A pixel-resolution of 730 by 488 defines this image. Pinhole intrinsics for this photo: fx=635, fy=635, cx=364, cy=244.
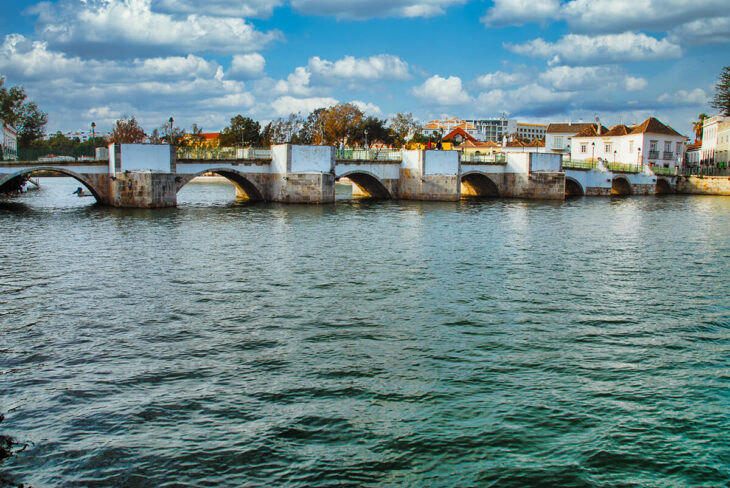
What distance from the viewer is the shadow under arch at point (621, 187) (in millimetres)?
73125

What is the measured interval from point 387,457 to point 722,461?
170 inches

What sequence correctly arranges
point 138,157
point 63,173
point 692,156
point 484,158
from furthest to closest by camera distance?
1. point 692,156
2. point 484,158
3. point 63,173
4. point 138,157

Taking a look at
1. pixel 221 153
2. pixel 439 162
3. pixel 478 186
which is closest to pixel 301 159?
pixel 221 153

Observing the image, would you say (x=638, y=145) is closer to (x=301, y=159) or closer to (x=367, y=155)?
(x=367, y=155)

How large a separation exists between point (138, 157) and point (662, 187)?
2460 inches

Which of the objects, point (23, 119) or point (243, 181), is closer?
point (243, 181)

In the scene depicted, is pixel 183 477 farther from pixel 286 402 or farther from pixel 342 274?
pixel 342 274

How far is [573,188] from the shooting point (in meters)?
68.6

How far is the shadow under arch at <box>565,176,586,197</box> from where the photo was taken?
67.1m

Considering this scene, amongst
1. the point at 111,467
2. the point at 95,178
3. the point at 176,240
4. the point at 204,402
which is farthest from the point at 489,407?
the point at 95,178

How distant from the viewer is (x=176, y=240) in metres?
27.0

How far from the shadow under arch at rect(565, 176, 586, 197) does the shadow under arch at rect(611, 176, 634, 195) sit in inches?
290

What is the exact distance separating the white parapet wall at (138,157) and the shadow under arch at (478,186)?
95.8 feet

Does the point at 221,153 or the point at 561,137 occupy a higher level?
the point at 561,137
